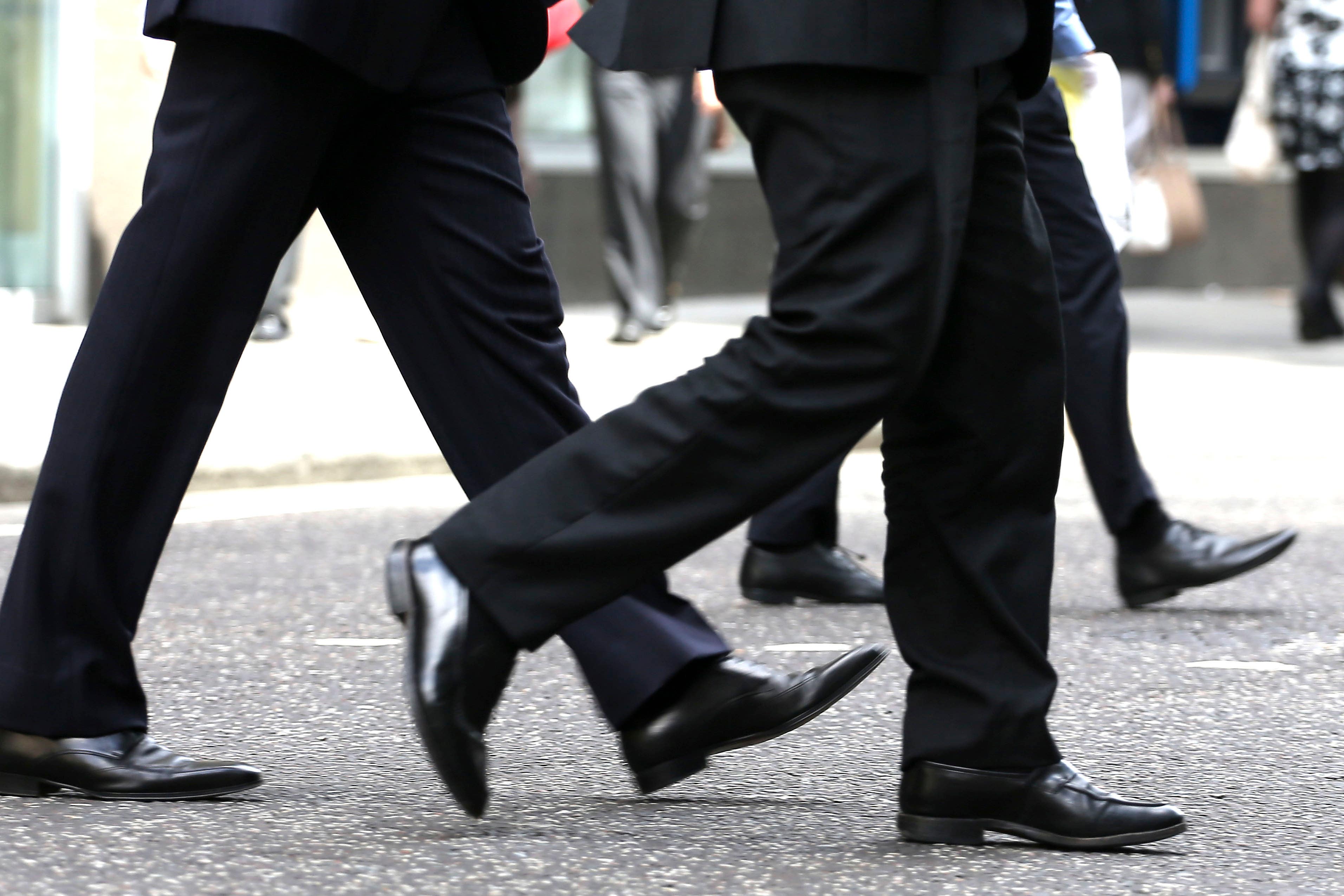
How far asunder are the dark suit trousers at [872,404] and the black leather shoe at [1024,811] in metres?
0.03

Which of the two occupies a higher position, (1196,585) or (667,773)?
(667,773)

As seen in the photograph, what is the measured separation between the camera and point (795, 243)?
2.36 meters

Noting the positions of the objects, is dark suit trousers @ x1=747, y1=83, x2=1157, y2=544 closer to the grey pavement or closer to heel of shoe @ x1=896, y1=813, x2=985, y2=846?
the grey pavement

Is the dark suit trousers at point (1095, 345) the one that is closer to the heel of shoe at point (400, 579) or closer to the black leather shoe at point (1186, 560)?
the black leather shoe at point (1186, 560)

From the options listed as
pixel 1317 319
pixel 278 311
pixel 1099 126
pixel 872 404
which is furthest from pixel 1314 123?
pixel 872 404

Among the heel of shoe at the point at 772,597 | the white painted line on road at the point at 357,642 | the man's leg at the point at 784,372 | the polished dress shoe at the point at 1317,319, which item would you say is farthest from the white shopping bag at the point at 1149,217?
the man's leg at the point at 784,372

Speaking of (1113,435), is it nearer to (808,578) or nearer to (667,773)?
(808,578)

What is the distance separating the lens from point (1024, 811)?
2.51 m

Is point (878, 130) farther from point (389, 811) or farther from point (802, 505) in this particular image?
point (802, 505)

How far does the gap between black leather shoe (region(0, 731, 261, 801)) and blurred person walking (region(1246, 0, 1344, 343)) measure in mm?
8201

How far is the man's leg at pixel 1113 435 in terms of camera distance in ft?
13.7

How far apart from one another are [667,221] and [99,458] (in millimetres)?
6825

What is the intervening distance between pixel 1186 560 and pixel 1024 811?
1.83 meters

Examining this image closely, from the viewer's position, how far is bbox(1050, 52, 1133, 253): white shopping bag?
4.24m
